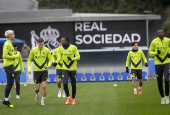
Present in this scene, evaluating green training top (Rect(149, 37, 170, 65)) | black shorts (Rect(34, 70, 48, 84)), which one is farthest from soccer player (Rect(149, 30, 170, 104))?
black shorts (Rect(34, 70, 48, 84))

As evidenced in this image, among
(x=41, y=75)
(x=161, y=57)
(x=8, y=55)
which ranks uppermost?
(x=8, y=55)

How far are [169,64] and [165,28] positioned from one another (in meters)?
30.4

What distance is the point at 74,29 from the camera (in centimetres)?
2842

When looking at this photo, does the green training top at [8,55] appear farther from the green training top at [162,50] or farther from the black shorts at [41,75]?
the green training top at [162,50]

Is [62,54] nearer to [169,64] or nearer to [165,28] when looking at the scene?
[169,64]

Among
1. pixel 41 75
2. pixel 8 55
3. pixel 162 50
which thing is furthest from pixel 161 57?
pixel 8 55

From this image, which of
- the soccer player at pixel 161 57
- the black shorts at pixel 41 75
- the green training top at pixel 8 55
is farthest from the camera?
the black shorts at pixel 41 75

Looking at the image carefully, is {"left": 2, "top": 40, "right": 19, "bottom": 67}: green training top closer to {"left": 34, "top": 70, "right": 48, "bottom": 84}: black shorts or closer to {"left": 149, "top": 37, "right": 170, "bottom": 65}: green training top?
{"left": 34, "top": 70, "right": 48, "bottom": 84}: black shorts

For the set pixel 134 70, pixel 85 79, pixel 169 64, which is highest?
pixel 169 64

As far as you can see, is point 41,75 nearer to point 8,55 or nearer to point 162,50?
point 8,55

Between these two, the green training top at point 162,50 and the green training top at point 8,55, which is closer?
the green training top at point 162,50

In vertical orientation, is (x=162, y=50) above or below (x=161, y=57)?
above

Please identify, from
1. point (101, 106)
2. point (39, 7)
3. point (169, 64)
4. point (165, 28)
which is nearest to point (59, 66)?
point (101, 106)

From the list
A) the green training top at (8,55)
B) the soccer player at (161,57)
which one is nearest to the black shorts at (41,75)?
the green training top at (8,55)
